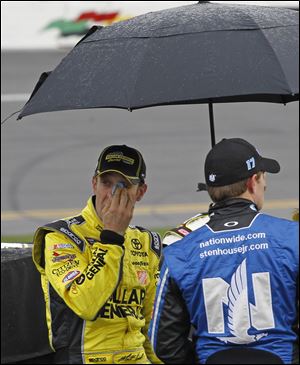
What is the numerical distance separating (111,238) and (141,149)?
11.3 m

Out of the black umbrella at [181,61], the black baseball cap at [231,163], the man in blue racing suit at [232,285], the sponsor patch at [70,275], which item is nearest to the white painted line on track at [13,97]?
the black umbrella at [181,61]

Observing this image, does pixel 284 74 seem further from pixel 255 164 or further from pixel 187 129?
pixel 187 129

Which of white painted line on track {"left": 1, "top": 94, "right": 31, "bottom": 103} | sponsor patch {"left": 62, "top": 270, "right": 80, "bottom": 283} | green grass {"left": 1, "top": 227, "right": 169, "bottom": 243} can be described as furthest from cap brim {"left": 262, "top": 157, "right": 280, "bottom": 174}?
white painted line on track {"left": 1, "top": 94, "right": 31, "bottom": 103}

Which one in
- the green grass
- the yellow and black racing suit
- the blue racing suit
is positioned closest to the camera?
the blue racing suit

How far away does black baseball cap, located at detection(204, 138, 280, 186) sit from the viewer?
3.59 meters

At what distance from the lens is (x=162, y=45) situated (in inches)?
156

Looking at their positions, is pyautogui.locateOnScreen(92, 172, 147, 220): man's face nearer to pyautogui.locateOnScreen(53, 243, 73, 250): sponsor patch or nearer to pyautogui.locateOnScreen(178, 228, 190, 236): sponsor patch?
pyautogui.locateOnScreen(53, 243, 73, 250): sponsor patch

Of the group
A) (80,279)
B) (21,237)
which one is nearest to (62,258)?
(80,279)

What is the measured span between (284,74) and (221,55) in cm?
30

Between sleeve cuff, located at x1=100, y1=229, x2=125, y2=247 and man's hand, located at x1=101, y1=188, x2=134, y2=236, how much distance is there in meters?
0.02

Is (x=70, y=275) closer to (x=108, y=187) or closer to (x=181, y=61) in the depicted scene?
(x=108, y=187)

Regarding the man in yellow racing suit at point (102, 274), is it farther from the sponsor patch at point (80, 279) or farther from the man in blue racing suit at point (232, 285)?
the man in blue racing suit at point (232, 285)

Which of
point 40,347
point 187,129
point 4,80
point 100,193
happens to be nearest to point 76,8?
point 4,80

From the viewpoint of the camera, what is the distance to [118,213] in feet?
13.1
